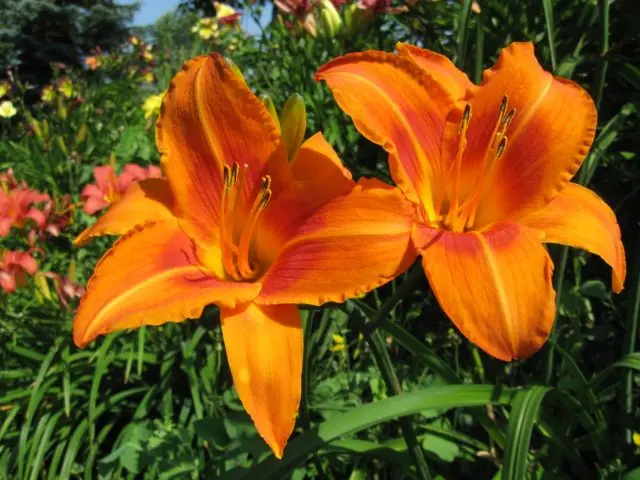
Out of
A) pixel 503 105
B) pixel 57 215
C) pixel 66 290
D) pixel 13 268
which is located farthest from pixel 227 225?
pixel 57 215

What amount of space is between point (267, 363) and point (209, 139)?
29cm

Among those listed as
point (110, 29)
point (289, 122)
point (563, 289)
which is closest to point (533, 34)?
point (563, 289)

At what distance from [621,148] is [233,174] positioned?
1.38 metres

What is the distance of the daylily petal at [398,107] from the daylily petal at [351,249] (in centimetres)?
5

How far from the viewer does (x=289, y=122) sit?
756 millimetres

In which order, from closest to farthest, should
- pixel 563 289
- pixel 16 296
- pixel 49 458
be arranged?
pixel 563 289 → pixel 49 458 → pixel 16 296

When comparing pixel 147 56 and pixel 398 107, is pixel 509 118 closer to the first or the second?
pixel 398 107

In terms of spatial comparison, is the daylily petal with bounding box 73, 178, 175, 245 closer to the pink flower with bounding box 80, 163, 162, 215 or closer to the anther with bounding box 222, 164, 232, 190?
the anther with bounding box 222, 164, 232, 190

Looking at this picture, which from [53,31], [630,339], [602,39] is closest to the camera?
[602,39]

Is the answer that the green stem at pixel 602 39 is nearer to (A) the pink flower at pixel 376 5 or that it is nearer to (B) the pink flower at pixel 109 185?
(A) the pink flower at pixel 376 5

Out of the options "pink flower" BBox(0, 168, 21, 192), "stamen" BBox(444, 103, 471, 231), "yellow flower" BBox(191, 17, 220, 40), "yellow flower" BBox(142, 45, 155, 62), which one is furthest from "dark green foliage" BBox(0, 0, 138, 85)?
"stamen" BBox(444, 103, 471, 231)

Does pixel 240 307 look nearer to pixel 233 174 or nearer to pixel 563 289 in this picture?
pixel 233 174

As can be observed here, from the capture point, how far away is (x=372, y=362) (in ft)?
5.63

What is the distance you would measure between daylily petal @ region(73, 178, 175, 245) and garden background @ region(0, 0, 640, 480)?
284 mm
